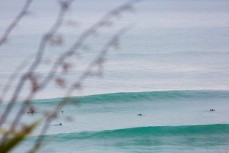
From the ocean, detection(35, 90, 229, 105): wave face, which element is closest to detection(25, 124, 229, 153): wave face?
the ocean

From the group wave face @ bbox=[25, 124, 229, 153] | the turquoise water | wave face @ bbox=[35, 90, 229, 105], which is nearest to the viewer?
wave face @ bbox=[25, 124, 229, 153]

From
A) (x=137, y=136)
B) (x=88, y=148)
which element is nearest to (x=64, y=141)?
(x=88, y=148)

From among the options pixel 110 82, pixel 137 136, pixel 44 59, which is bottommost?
pixel 110 82

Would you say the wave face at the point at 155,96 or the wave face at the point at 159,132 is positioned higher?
the wave face at the point at 159,132

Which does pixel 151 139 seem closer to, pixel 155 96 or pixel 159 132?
pixel 159 132

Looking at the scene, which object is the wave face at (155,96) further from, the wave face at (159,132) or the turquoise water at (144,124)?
the wave face at (159,132)

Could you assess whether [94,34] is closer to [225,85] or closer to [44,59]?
[44,59]

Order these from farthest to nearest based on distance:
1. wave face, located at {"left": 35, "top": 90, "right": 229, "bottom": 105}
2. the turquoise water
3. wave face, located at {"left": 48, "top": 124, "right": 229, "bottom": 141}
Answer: wave face, located at {"left": 35, "top": 90, "right": 229, "bottom": 105} → wave face, located at {"left": 48, "top": 124, "right": 229, "bottom": 141} → the turquoise water

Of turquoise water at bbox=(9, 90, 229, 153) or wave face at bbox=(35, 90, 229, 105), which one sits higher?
turquoise water at bbox=(9, 90, 229, 153)

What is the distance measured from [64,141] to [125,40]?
2381 centimetres

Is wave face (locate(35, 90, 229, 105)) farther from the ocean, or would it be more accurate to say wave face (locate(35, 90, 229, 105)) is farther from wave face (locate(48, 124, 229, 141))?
wave face (locate(48, 124, 229, 141))

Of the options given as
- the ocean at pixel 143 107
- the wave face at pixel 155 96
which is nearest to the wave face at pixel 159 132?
the ocean at pixel 143 107

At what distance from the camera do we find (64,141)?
10898 millimetres

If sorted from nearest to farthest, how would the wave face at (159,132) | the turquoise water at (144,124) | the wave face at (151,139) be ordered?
the wave face at (151,139)
the turquoise water at (144,124)
the wave face at (159,132)
